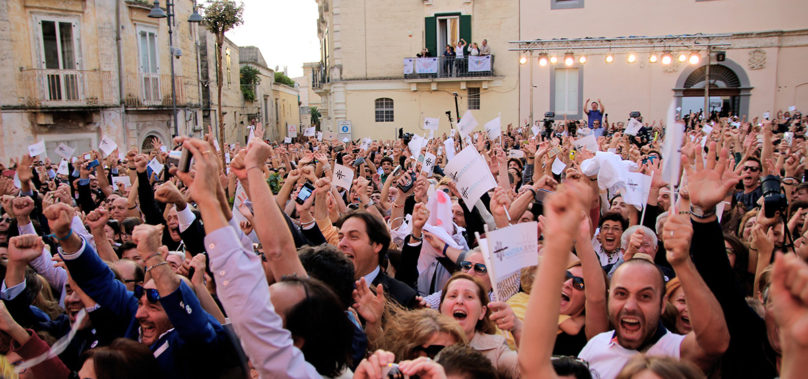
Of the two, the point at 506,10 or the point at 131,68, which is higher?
the point at 506,10

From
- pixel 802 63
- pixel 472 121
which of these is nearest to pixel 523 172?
pixel 472 121

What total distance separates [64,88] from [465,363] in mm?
19245

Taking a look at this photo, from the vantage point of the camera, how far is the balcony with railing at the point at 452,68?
2511 centimetres

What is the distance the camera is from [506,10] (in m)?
25.4

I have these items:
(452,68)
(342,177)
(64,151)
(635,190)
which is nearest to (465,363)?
(635,190)

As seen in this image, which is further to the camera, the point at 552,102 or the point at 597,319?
the point at 552,102

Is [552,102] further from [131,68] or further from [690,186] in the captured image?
[690,186]

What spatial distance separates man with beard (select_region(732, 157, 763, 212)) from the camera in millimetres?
6714

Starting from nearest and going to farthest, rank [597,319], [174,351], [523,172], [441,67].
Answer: [174,351] < [597,319] < [523,172] < [441,67]

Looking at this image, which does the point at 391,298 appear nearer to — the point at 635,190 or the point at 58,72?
the point at 635,190

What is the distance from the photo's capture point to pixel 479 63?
25.1m

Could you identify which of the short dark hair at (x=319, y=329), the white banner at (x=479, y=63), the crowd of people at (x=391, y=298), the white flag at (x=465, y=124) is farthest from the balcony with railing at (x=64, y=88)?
the short dark hair at (x=319, y=329)

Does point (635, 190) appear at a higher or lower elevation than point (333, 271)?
higher

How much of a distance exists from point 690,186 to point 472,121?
731 centimetres
